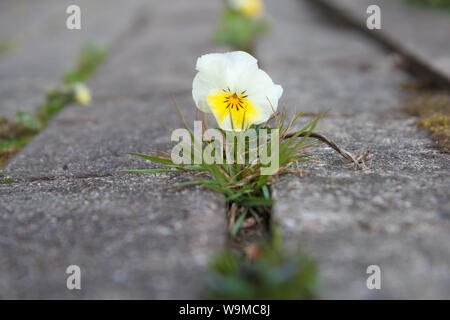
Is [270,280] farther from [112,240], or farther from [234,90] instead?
[234,90]

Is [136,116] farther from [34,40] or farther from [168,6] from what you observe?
[168,6]

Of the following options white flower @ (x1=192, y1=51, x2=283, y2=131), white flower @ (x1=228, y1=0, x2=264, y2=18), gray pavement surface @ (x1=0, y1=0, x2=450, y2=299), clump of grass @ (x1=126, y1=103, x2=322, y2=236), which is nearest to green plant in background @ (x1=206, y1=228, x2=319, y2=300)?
gray pavement surface @ (x1=0, y1=0, x2=450, y2=299)

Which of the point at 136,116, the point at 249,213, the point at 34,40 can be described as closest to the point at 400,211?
the point at 249,213

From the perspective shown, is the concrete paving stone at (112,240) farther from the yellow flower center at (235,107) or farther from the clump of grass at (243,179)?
the yellow flower center at (235,107)

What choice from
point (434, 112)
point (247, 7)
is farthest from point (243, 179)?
point (247, 7)

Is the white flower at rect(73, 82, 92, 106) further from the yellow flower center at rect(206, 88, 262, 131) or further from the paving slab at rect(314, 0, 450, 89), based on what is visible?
the paving slab at rect(314, 0, 450, 89)

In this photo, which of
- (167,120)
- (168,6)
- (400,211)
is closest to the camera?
(400,211)

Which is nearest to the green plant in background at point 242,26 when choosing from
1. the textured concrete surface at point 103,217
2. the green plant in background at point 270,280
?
the textured concrete surface at point 103,217
